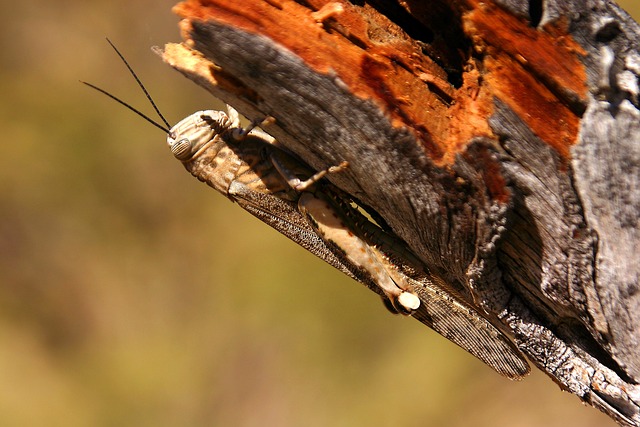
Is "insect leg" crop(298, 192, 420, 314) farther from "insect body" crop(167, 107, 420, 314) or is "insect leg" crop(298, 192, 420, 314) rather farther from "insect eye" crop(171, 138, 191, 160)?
"insect eye" crop(171, 138, 191, 160)

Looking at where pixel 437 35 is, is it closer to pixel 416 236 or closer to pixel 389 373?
pixel 416 236

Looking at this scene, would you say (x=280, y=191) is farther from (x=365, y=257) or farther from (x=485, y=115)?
(x=485, y=115)

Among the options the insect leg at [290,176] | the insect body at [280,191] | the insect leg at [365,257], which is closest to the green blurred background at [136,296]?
the insect body at [280,191]

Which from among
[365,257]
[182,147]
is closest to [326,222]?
[365,257]

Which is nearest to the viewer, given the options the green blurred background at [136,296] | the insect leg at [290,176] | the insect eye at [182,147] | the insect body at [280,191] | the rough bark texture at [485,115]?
the rough bark texture at [485,115]

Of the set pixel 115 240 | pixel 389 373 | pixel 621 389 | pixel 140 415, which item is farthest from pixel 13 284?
pixel 621 389

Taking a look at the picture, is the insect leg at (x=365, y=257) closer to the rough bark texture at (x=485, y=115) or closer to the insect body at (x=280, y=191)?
the insect body at (x=280, y=191)
